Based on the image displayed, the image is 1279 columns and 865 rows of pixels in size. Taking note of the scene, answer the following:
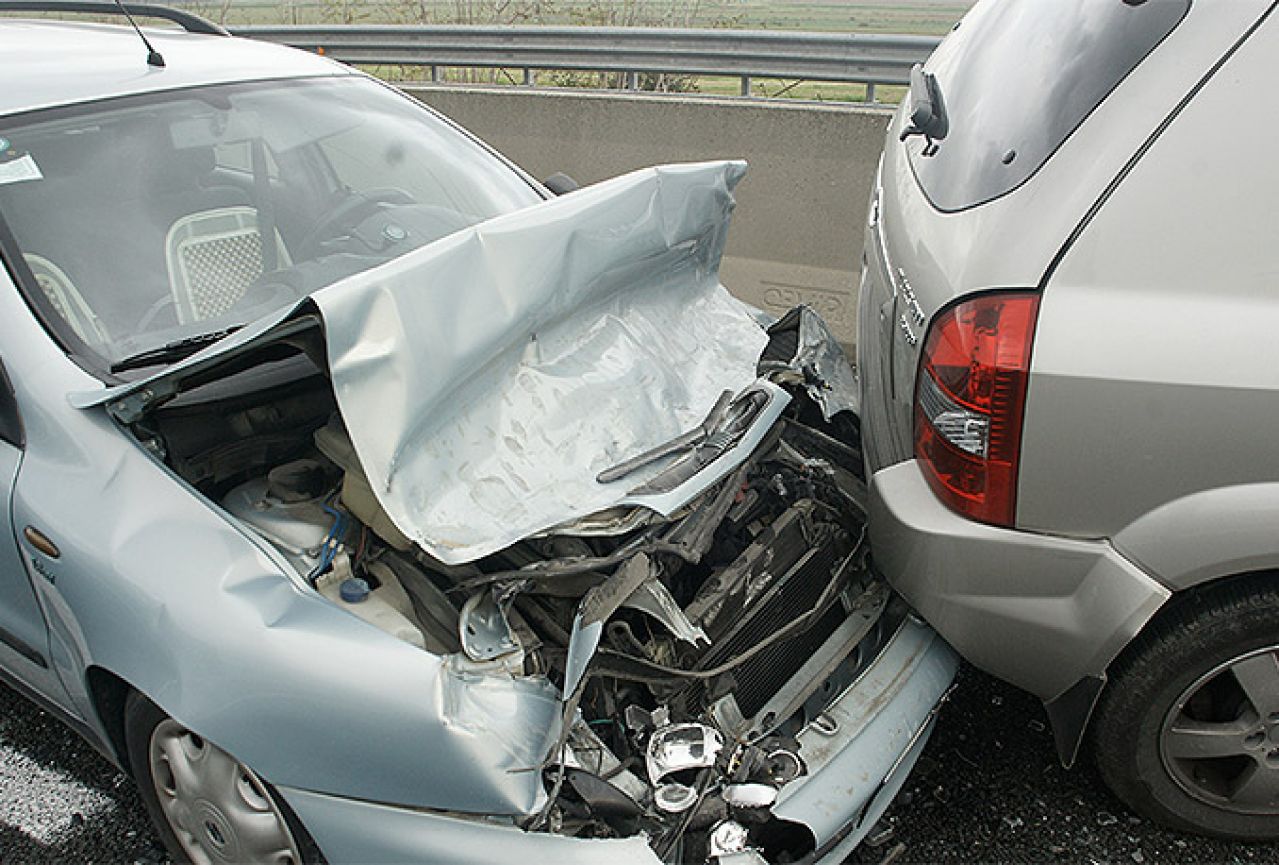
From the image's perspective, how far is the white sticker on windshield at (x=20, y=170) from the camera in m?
2.21

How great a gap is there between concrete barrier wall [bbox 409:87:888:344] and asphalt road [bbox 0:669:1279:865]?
2.38 meters

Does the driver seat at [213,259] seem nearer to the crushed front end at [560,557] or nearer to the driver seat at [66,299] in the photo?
the driver seat at [66,299]

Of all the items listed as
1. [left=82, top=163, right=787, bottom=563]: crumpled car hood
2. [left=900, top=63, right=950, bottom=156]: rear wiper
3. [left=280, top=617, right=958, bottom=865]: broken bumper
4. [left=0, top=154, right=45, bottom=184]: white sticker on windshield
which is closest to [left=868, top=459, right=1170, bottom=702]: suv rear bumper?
[left=280, top=617, right=958, bottom=865]: broken bumper

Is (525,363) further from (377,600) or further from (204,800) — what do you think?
(204,800)

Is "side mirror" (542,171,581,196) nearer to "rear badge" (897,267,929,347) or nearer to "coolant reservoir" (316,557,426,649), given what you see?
"rear badge" (897,267,929,347)

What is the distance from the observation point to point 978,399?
71.1 inches

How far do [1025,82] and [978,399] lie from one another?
740 millimetres

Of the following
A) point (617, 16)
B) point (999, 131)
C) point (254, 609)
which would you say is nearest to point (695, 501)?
point (254, 609)

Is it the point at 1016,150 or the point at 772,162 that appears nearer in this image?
the point at 1016,150

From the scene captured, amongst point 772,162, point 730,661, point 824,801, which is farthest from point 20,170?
point 772,162

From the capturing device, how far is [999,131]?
6.57 ft

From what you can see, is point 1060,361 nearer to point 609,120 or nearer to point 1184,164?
point 1184,164

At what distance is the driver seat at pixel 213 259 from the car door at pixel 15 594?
0.41 meters

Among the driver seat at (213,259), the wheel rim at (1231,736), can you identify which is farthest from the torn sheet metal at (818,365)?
the driver seat at (213,259)
